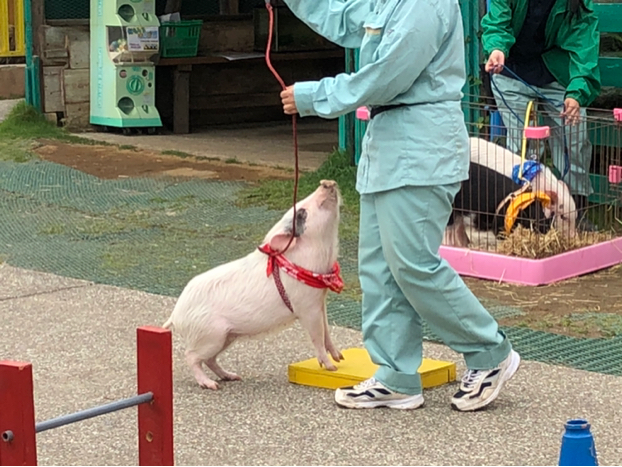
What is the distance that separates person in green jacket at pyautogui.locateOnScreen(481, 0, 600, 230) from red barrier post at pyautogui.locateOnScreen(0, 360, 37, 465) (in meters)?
4.23

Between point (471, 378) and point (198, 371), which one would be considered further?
point (198, 371)

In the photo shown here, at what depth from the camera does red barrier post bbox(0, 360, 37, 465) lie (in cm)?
301

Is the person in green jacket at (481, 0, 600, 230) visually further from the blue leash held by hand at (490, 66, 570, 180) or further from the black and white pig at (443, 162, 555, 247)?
the black and white pig at (443, 162, 555, 247)

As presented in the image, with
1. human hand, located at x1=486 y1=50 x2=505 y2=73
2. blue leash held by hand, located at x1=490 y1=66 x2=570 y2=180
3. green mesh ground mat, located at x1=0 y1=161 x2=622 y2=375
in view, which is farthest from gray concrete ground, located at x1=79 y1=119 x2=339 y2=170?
human hand, located at x1=486 y1=50 x2=505 y2=73

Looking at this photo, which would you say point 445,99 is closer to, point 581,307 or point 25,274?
point 581,307

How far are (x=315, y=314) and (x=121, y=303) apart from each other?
1705 mm

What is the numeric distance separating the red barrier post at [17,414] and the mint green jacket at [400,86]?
5.42ft

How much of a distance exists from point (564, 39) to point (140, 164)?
4.46 m

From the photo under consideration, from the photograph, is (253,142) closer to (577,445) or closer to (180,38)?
(180,38)

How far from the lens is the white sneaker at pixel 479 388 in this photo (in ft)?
14.9

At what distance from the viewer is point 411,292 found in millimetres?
4461

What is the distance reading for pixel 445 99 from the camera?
445 centimetres

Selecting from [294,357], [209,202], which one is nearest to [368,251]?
[294,357]

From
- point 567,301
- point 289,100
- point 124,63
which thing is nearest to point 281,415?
point 289,100
